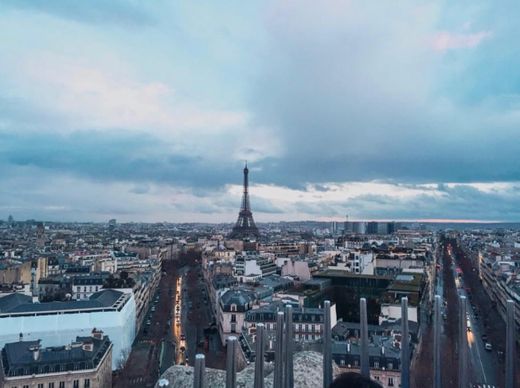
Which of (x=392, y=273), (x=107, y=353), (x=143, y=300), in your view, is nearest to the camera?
(x=107, y=353)

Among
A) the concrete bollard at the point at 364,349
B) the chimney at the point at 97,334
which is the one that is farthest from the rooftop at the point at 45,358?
the concrete bollard at the point at 364,349

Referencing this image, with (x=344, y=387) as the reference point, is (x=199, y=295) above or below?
below

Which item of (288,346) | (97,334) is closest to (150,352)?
(97,334)

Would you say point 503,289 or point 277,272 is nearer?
point 503,289

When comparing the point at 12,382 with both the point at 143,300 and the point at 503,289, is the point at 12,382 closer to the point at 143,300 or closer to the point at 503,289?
the point at 143,300

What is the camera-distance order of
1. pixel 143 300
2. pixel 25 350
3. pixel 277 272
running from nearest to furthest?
pixel 25 350 < pixel 143 300 < pixel 277 272

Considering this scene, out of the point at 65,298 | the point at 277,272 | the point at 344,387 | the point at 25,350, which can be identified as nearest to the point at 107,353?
the point at 25,350

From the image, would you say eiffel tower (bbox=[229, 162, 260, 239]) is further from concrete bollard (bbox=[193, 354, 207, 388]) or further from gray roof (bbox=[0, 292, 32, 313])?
concrete bollard (bbox=[193, 354, 207, 388])

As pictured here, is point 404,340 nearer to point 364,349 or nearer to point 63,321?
point 364,349
